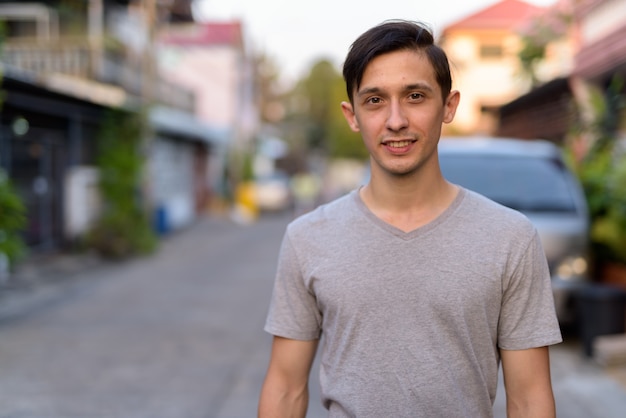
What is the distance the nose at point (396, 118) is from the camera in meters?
2.23

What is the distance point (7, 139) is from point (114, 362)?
28.1 ft

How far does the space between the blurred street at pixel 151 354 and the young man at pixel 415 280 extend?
4153 mm

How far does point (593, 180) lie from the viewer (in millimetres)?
10523

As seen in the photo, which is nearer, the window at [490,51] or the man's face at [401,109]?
the man's face at [401,109]

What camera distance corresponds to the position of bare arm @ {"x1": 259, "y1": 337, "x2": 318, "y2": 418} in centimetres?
239

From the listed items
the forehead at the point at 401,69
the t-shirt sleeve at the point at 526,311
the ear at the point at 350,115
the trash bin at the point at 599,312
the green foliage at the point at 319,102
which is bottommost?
the green foliage at the point at 319,102

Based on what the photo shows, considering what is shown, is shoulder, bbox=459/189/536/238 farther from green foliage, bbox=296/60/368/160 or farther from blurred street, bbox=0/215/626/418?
green foliage, bbox=296/60/368/160

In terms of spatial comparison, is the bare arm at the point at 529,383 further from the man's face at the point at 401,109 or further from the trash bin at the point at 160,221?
the trash bin at the point at 160,221

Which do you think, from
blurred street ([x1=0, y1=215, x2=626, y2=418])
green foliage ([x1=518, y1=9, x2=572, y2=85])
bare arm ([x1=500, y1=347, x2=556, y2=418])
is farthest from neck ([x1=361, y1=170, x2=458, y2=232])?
green foliage ([x1=518, y1=9, x2=572, y2=85])

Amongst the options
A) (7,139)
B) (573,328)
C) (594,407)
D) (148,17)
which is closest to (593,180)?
(573,328)

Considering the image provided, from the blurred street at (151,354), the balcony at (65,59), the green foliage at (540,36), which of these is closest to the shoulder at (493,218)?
the blurred street at (151,354)

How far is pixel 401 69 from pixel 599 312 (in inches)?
248

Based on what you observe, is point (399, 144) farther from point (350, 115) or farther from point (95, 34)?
point (95, 34)

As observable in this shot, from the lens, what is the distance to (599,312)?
7.92 meters
